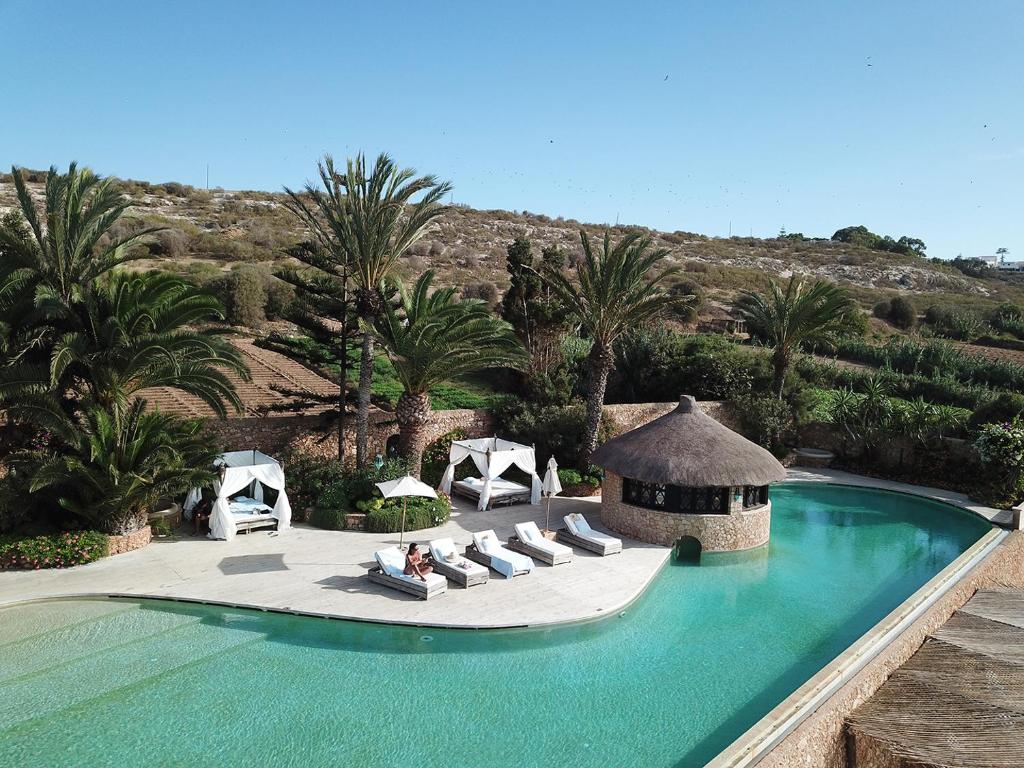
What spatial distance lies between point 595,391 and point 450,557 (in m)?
7.44

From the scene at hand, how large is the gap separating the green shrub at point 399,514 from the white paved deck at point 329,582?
0.37 metres

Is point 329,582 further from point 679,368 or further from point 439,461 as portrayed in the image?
point 679,368

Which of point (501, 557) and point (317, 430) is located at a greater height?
point (317, 430)

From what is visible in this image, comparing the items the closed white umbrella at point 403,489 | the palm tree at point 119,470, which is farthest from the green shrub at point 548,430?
the palm tree at point 119,470

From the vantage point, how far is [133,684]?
8.39m

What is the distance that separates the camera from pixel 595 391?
18438 millimetres

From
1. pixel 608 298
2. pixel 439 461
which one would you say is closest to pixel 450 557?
pixel 439 461

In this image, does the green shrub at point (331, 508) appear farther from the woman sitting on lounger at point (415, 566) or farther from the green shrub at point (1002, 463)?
the green shrub at point (1002, 463)

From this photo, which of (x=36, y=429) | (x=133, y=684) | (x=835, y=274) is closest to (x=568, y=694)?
(x=133, y=684)

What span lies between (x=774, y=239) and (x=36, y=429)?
84.2 m

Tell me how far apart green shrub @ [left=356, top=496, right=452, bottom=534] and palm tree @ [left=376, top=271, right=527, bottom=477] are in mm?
988

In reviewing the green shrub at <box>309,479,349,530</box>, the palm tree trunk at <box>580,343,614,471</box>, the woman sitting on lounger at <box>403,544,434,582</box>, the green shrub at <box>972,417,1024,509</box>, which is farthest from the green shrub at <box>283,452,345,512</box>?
the green shrub at <box>972,417,1024,509</box>

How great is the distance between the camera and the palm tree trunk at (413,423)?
16.0 metres

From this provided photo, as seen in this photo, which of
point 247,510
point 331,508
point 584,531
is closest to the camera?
point 584,531
